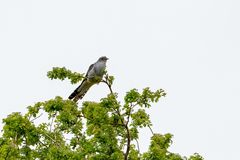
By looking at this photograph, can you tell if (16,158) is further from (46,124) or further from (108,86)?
(108,86)

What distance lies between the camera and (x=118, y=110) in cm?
1338

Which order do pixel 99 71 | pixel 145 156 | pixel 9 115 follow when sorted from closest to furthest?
pixel 145 156 < pixel 9 115 < pixel 99 71

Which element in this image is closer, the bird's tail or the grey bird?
the grey bird

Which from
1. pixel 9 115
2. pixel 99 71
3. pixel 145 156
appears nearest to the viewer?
pixel 145 156

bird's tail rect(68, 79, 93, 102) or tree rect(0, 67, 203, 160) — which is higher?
bird's tail rect(68, 79, 93, 102)

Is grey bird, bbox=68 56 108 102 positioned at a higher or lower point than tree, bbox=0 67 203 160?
higher

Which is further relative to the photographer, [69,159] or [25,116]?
[25,116]

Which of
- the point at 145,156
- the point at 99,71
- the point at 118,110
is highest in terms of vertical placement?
the point at 99,71

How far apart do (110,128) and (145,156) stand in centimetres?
103

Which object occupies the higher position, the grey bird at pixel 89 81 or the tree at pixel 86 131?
the grey bird at pixel 89 81

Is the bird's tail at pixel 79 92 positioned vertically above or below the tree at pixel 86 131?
above

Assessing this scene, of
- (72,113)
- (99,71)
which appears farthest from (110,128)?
(99,71)

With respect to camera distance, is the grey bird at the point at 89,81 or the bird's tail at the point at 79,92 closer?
the grey bird at the point at 89,81

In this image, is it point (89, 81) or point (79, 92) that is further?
point (79, 92)
